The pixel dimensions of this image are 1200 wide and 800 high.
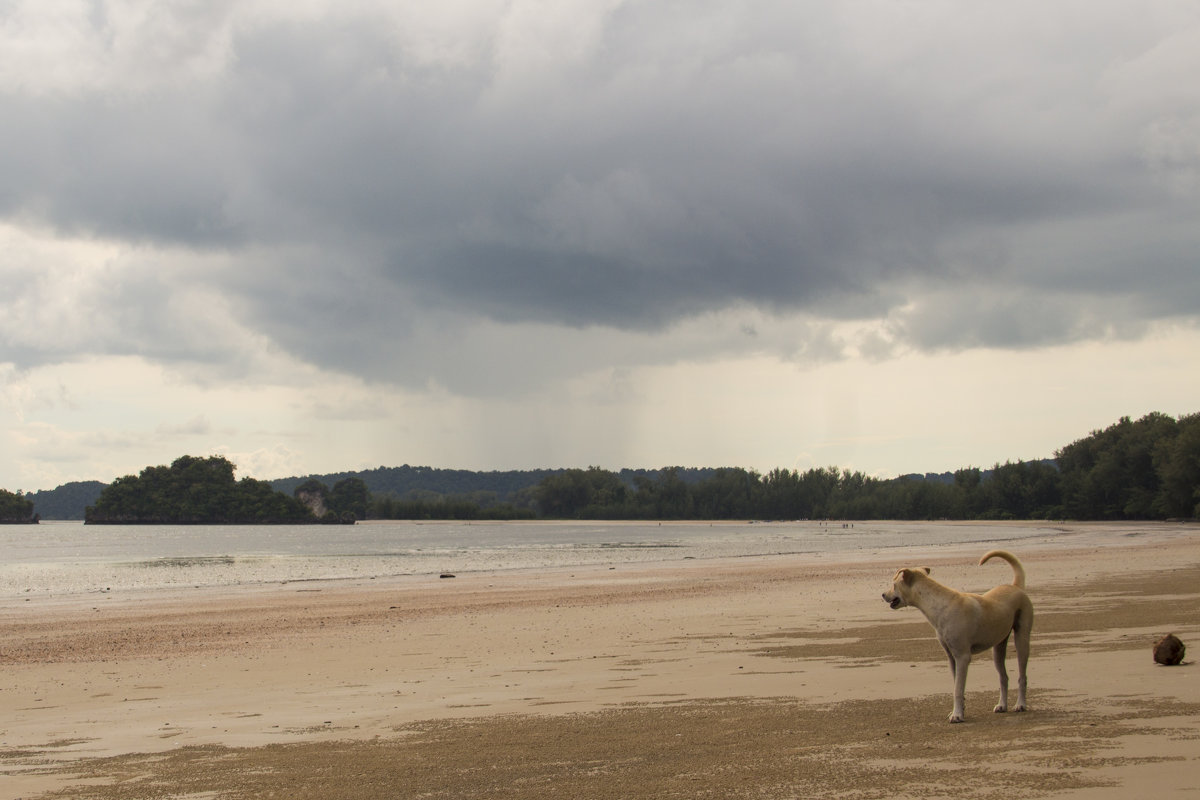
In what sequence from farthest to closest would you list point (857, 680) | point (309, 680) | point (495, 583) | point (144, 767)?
point (495, 583) → point (309, 680) → point (857, 680) → point (144, 767)

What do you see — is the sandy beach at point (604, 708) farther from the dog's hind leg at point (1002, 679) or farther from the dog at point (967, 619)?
the dog at point (967, 619)

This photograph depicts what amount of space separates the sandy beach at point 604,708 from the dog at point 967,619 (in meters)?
0.37

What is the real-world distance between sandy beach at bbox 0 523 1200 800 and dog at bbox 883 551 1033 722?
37 centimetres

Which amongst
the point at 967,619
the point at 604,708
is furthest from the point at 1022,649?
the point at 604,708

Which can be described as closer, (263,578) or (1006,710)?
(1006,710)

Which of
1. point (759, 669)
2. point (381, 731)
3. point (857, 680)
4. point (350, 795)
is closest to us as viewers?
point (350, 795)

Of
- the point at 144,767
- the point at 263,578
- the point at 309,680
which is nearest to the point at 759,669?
the point at 309,680

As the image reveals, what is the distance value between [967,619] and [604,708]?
385 centimetres

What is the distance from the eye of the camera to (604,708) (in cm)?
1026

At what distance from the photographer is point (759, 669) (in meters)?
12.5

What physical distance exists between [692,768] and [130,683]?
10389mm

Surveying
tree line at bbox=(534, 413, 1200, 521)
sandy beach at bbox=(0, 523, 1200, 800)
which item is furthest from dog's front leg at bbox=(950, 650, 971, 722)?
tree line at bbox=(534, 413, 1200, 521)

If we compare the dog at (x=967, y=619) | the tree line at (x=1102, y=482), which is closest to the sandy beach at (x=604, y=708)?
the dog at (x=967, y=619)

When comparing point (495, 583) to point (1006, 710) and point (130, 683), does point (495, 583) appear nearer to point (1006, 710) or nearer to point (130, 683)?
point (130, 683)
